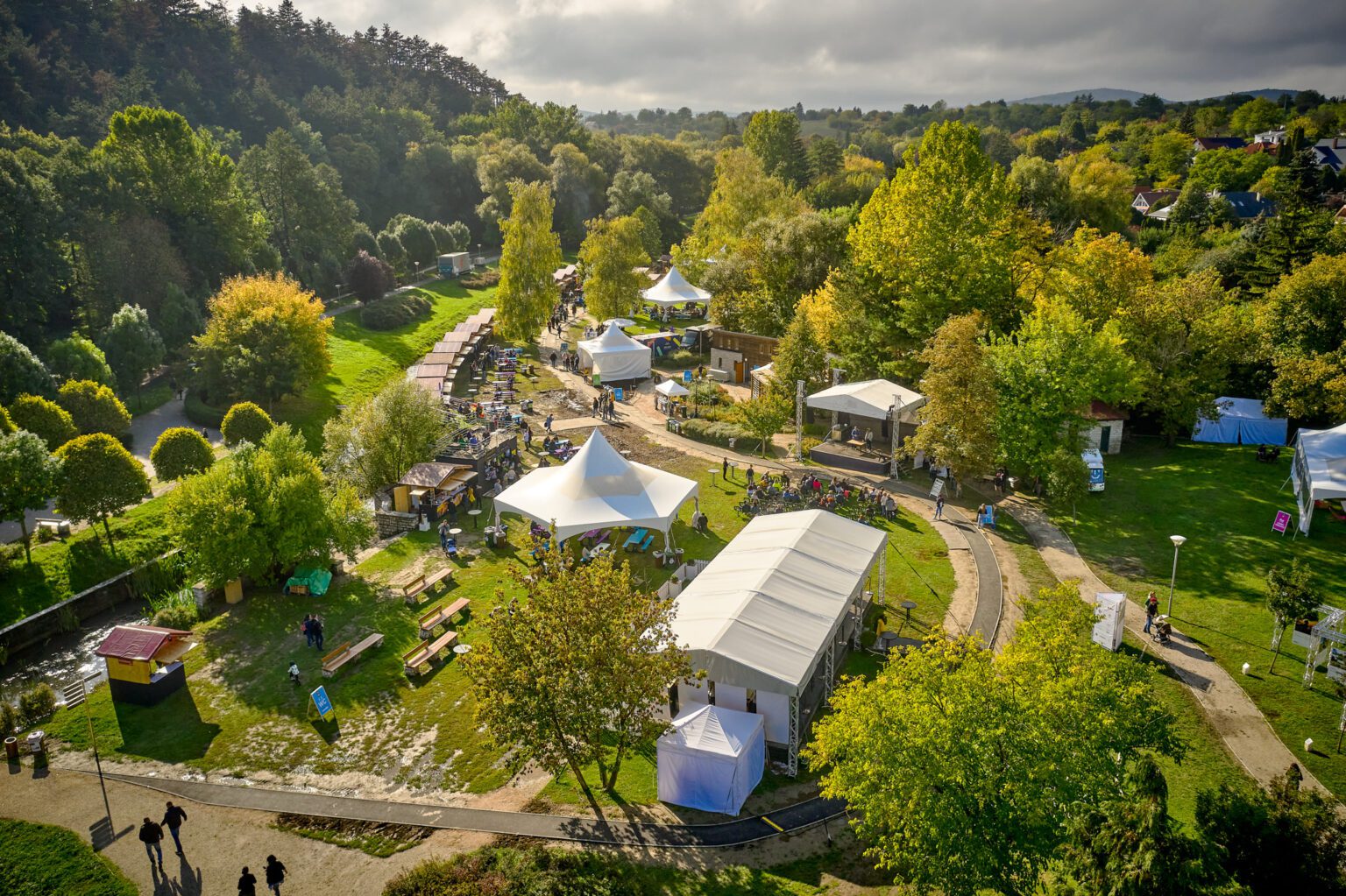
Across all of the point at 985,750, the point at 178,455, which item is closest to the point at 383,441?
the point at 178,455

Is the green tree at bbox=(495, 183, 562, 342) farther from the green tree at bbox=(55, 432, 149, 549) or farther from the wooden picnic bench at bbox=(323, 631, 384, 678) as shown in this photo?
the wooden picnic bench at bbox=(323, 631, 384, 678)

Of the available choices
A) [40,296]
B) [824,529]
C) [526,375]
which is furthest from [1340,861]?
[40,296]

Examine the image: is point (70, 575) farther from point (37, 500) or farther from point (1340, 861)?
point (1340, 861)

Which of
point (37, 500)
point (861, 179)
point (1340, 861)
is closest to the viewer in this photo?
point (1340, 861)

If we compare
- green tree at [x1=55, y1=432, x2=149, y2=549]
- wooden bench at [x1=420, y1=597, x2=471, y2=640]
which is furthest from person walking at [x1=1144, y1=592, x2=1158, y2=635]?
green tree at [x1=55, y1=432, x2=149, y2=549]

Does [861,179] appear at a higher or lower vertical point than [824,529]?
higher

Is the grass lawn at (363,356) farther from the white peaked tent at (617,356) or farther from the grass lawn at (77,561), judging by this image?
the white peaked tent at (617,356)

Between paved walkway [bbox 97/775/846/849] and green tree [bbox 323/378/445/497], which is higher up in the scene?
green tree [bbox 323/378/445/497]
